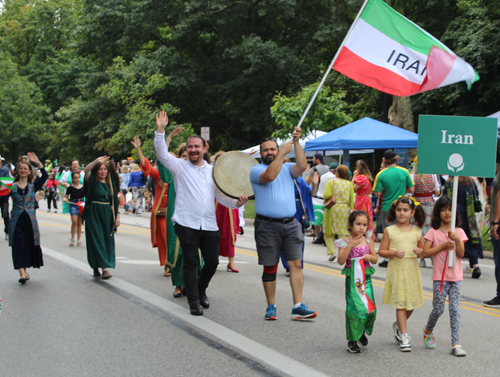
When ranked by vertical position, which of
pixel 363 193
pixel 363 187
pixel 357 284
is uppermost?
pixel 363 187

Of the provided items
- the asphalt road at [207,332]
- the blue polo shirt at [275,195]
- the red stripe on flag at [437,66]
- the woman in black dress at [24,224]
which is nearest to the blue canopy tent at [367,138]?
the asphalt road at [207,332]

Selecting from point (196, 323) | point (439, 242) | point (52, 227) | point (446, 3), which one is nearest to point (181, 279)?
point (196, 323)

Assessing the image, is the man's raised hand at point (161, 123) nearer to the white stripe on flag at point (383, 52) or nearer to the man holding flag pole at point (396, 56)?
the man holding flag pole at point (396, 56)

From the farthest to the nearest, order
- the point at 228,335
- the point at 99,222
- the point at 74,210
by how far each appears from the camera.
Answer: the point at 74,210, the point at 99,222, the point at 228,335

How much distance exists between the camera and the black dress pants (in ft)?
21.2

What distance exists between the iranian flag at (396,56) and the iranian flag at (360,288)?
311 centimetres

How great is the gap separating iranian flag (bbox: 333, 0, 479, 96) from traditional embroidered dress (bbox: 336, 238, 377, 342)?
3063 mm

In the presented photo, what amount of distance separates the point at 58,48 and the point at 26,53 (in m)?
4.73

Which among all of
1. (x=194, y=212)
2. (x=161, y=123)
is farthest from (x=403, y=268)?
(x=161, y=123)

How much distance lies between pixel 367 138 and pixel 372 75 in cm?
758

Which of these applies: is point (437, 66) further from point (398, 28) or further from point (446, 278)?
point (446, 278)

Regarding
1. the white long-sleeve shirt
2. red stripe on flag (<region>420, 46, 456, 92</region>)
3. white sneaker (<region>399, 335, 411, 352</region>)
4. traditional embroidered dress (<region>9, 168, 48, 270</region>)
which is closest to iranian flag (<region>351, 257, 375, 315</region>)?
white sneaker (<region>399, 335, 411, 352</region>)

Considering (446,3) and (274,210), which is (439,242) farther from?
(446,3)

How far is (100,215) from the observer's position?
8.77 metres
